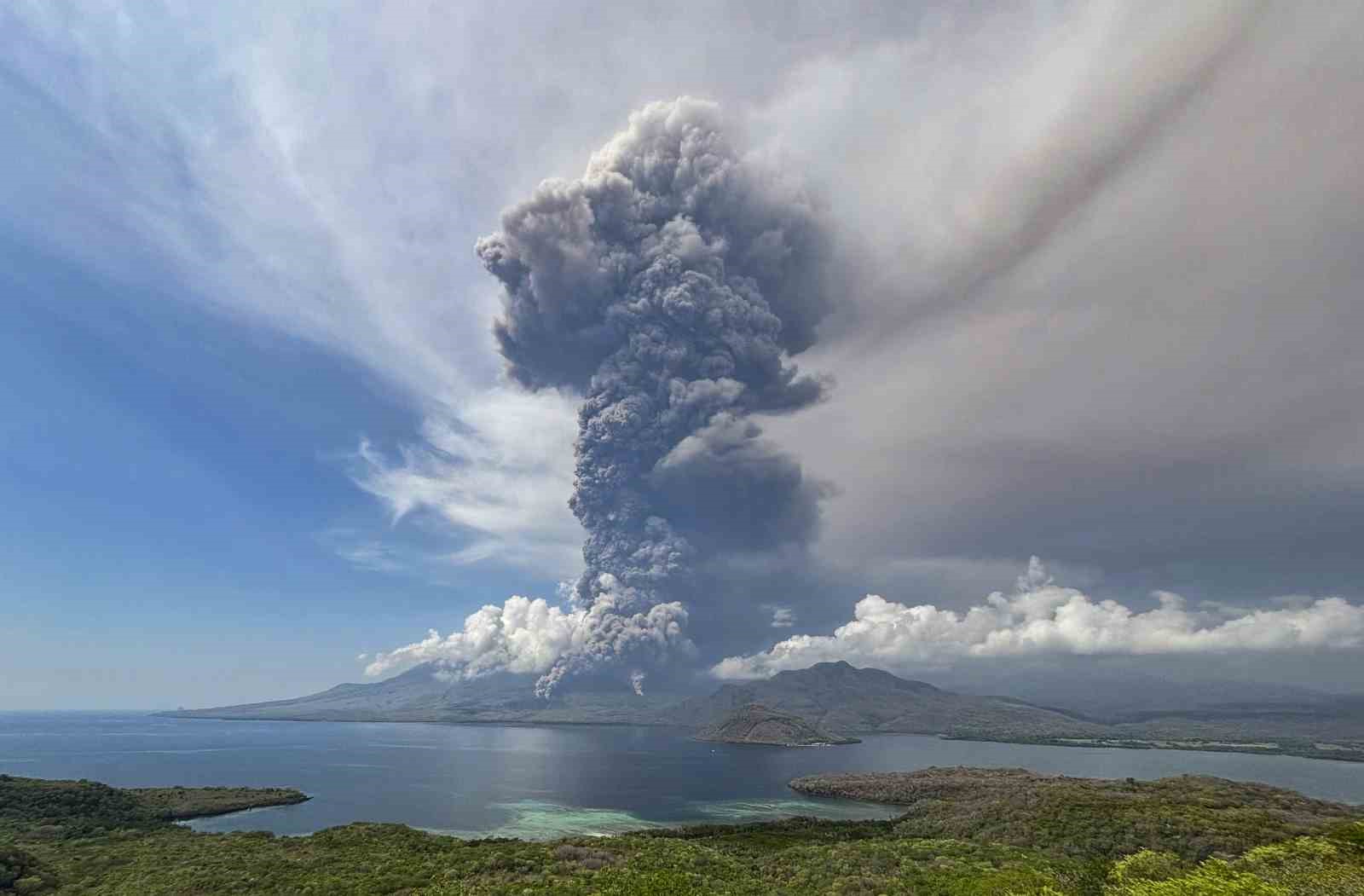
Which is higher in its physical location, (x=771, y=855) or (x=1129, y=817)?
(x=1129, y=817)

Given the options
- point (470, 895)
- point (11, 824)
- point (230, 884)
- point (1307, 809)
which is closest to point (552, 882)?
point (470, 895)

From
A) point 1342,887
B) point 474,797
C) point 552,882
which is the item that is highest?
point 1342,887

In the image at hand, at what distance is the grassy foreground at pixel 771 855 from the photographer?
2667 inches

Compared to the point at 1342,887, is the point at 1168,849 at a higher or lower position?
lower

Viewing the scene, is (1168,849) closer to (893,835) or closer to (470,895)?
(893,835)

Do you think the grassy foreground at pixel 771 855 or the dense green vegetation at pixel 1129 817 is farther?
the dense green vegetation at pixel 1129 817

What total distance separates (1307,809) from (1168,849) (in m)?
71.7

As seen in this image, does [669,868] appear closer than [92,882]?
Result: Yes

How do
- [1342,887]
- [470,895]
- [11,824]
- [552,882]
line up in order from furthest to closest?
[11,824], [552,882], [470,895], [1342,887]

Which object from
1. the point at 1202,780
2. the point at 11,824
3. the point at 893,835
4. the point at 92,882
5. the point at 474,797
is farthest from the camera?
the point at 474,797

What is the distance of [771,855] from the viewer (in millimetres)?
99000

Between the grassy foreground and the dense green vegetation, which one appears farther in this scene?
the dense green vegetation

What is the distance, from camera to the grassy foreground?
6775 centimetres

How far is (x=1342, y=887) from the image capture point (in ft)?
162
